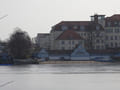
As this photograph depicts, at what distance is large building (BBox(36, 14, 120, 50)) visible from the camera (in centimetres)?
11275

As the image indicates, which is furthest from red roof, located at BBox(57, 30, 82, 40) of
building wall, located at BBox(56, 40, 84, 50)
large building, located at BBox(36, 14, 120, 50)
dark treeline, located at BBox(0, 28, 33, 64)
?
dark treeline, located at BBox(0, 28, 33, 64)

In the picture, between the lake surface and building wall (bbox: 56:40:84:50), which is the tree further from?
the lake surface

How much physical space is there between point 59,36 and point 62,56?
94.2ft

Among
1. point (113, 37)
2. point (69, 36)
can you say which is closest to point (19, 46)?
point (69, 36)

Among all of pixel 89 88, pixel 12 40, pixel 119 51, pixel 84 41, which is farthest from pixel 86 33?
pixel 89 88

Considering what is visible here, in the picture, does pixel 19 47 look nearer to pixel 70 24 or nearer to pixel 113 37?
pixel 70 24

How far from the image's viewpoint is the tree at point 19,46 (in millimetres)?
83438

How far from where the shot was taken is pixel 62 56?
8606 cm

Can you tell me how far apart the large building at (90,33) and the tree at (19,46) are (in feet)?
79.9

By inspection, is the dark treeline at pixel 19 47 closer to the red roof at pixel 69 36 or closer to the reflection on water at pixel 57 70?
the red roof at pixel 69 36

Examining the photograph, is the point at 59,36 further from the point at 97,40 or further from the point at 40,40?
the point at 40,40

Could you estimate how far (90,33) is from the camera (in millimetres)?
115000

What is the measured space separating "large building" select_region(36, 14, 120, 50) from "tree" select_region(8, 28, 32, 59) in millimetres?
24360

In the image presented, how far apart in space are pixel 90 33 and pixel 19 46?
117 feet
